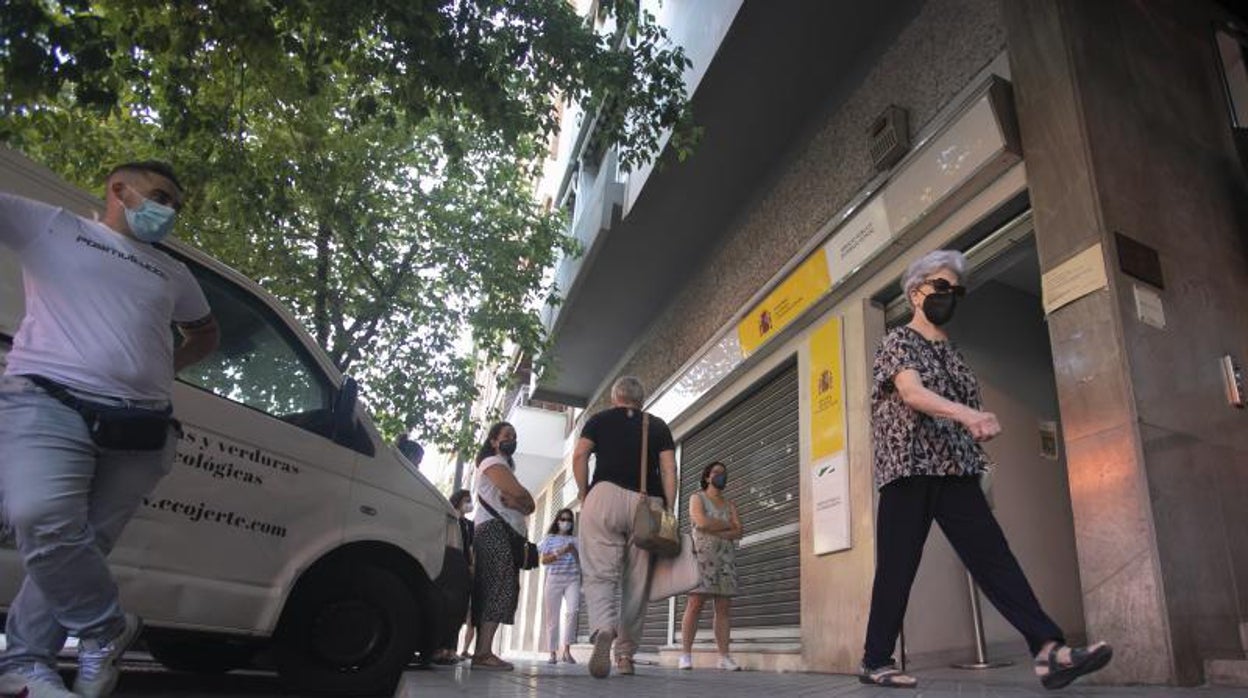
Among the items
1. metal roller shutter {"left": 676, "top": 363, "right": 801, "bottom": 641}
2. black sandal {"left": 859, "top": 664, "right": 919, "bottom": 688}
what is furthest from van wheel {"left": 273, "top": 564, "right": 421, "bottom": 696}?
metal roller shutter {"left": 676, "top": 363, "right": 801, "bottom": 641}

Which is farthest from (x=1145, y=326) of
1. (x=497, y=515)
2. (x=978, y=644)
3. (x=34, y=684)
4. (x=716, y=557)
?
(x=34, y=684)

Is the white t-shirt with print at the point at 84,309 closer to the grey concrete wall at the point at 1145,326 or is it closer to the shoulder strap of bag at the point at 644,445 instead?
the shoulder strap of bag at the point at 644,445

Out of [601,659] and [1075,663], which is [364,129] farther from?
[1075,663]

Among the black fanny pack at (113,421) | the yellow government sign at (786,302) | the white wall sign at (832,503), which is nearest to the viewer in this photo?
the black fanny pack at (113,421)

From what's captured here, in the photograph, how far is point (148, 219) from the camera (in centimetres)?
293

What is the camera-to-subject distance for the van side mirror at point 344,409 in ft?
13.6

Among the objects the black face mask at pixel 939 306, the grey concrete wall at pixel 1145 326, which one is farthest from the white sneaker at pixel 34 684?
the grey concrete wall at pixel 1145 326

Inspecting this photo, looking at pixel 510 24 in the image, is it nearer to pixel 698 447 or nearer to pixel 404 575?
pixel 404 575

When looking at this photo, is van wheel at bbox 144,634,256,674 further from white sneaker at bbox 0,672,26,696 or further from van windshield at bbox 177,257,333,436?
white sneaker at bbox 0,672,26,696

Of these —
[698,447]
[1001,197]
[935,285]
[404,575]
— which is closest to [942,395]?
[935,285]

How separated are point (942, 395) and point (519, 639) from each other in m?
21.7

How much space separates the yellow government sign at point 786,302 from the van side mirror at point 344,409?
13.0ft

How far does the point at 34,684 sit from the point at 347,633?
170 centimetres

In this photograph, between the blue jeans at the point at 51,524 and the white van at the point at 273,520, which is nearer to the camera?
the blue jeans at the point at 51,524
